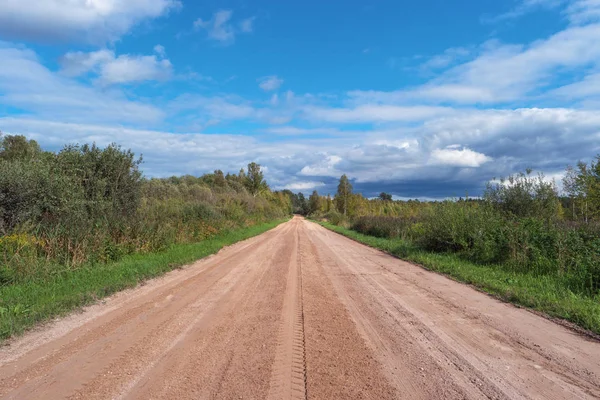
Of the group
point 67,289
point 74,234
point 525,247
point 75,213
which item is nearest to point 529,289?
point 525,247

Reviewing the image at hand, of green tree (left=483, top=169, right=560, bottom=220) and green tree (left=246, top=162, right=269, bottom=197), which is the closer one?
green tree (left=483, top=169, right=560, bottom=220)

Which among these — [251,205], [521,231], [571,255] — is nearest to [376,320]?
[571,255]

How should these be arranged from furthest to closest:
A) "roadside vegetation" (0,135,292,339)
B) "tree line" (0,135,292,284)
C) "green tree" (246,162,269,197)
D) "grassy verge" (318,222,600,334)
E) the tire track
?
1. "green tree" (246,162,269,197)
2. "tree line" (0,135,292,284)
3. "roadside vegetation" (0,135,292,339)
4. "grassy verge" (318,222,600,334)
5. the tire track

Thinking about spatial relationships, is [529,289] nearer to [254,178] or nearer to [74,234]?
[74,234]

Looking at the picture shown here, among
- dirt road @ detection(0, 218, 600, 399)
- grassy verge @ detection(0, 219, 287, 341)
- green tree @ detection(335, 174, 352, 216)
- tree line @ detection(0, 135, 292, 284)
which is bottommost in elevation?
dirt road @ detection(0, 218, 600, 399)

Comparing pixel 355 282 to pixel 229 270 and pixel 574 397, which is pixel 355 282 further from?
pixel 574 397

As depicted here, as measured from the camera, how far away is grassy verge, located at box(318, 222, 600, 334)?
685 centimetres

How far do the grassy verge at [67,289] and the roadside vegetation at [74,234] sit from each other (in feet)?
0.05

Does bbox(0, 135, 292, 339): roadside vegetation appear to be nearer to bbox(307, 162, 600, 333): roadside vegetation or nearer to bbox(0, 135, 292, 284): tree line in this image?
bbox(0, 135, 292, 284): tree line

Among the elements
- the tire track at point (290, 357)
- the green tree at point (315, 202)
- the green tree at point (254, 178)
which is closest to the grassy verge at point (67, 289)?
the tire track at point (290, 357)

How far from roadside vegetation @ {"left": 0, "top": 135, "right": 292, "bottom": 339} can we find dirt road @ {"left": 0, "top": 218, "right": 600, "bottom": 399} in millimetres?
1087

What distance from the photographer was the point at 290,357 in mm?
4824

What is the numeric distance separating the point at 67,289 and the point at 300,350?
20.1 feet

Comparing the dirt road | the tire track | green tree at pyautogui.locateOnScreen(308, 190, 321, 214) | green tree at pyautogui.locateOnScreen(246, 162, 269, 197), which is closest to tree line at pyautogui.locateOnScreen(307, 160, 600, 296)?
the dirt road
